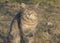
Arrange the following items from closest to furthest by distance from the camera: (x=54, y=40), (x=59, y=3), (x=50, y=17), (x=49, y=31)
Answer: (x=54, y=40)
(x=49, y=31)
(x=50, y=17)
(x=59, y=3)

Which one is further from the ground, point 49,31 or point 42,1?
point 42,1

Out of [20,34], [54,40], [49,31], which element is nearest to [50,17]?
[49,31]

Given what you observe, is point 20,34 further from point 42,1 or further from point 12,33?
point 42,1

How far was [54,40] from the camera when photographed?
4820 mm

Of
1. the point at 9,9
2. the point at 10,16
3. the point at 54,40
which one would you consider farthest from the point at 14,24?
the point at 9,9

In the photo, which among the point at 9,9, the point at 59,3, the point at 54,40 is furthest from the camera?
the point at 59,3

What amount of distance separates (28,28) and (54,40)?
139 cm

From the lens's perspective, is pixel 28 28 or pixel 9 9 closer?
pixel 28 28

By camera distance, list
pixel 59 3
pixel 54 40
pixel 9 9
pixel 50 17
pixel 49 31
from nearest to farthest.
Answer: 1. pixel 54 40
2. pixel 49 31
3. pixel 50 17
4. pixel 9 9
5. pixel 59 3

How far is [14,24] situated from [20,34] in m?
0.15

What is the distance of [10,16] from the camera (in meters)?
5.98

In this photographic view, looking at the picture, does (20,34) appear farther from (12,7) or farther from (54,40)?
(12,7)

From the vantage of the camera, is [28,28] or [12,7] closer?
[28,28]

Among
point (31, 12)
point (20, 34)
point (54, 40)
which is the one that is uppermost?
point (31, 12)
